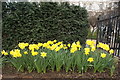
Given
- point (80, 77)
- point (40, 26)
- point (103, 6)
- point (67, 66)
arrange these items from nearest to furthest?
point (80, 77)
point (67, 66)
point (40, 26)
point (103, 6)

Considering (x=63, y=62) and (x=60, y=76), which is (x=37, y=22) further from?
(x=60, y=76)

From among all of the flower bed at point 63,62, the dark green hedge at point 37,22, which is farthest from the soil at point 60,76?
the dark green hedge at point 37,22

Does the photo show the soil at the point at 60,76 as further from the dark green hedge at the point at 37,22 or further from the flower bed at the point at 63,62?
the dark green hedge at the point at 37,22

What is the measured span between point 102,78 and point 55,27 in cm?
214

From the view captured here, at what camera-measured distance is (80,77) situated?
1.86m

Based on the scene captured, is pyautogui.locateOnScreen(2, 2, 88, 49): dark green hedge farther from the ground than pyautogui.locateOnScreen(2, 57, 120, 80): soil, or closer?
farther from the ground

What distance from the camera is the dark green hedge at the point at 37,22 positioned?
11.9 ft

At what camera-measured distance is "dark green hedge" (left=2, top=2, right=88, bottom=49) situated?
3.62m

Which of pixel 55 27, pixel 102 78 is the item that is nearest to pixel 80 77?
pixel 102 78

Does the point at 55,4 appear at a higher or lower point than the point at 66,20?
higher

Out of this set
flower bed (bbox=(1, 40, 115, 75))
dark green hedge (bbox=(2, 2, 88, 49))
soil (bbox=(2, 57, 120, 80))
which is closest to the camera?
soil (bbox=(2, 57, 120, 80))

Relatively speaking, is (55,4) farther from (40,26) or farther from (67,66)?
(67,66)

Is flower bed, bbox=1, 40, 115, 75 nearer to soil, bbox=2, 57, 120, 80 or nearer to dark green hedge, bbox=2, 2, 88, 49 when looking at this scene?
soil, bbox=2, 57, 120, 80

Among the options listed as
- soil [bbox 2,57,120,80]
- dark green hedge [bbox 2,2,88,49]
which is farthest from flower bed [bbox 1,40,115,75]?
dark green hedge [bbox 2,2,88,49]
